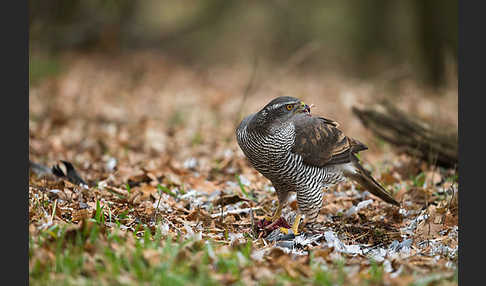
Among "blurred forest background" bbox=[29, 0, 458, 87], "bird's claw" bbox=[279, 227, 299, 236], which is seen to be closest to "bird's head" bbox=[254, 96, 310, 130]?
"bird's claw" bbox=[279, 227, 299, 236]

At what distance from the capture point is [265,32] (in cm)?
2019

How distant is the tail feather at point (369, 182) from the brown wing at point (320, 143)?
6.1 inches

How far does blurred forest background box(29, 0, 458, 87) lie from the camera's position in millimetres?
12617

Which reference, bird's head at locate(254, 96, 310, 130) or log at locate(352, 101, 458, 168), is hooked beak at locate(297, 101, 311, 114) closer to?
bird's head at locate(254, 96, 310, 130)

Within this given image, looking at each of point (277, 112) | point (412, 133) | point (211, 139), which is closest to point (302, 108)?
point (277, 112)

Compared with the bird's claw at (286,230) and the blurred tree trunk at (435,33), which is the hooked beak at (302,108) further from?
the blurred tree trunk at (435,33)

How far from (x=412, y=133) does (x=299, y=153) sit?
8.34 ft

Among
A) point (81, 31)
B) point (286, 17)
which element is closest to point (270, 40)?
point (286, 17)

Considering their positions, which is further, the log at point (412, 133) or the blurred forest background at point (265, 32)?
the blurred forest background at point (265, 32)

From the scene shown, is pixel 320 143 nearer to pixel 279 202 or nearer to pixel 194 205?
pixel 279 202

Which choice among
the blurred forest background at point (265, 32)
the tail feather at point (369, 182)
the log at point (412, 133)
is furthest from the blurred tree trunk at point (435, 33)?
the tail feather at point (369, 182)

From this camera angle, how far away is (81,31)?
14312 mm

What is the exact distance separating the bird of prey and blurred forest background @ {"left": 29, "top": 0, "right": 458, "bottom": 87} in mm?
5311

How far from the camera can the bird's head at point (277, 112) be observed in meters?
4.57
